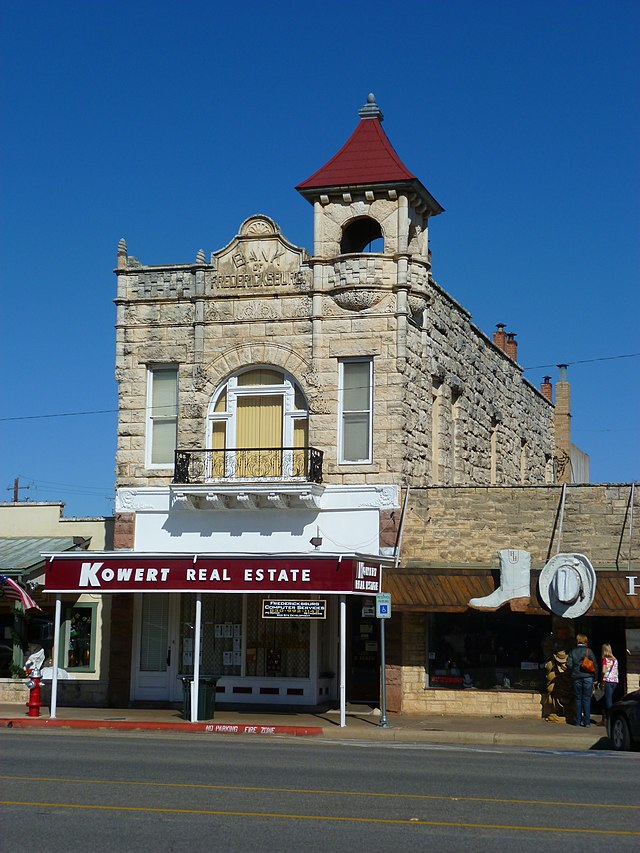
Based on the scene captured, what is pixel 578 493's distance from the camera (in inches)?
977

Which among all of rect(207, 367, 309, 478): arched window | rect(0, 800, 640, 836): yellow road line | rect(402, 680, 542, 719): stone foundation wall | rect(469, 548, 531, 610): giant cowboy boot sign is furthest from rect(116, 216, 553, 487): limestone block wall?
rect(0, 800, 640, 836): yellow road line

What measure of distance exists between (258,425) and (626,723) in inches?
441

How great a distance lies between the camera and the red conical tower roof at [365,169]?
26016mm

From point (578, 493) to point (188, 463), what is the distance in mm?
8392

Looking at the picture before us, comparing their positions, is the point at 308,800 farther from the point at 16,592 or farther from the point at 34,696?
the point at 16,592

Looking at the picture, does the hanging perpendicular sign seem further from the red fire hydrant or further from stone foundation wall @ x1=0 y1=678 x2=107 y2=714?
stone foundation wall @ x1=0 y1=678 x2=107 y2=714

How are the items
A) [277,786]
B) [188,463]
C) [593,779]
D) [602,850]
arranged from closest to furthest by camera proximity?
[602,850], [277,786], [593,779], [188,463]

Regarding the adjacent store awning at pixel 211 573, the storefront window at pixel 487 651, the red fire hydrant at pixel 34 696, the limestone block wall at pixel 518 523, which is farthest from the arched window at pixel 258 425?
the red fire hydrant at pixel 34 696

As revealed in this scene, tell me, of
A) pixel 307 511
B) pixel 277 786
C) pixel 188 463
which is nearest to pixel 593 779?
pixel 277 786

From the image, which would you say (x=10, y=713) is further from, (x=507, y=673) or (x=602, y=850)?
(x=602, y=850)

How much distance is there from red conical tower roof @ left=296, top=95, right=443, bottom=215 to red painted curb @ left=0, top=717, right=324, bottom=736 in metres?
11.7

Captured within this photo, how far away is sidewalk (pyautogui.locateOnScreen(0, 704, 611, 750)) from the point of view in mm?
20641

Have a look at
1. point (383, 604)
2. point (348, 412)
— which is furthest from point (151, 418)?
point (383, 604)

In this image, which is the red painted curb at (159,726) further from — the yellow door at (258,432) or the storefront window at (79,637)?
the yellow door at (258,432)
